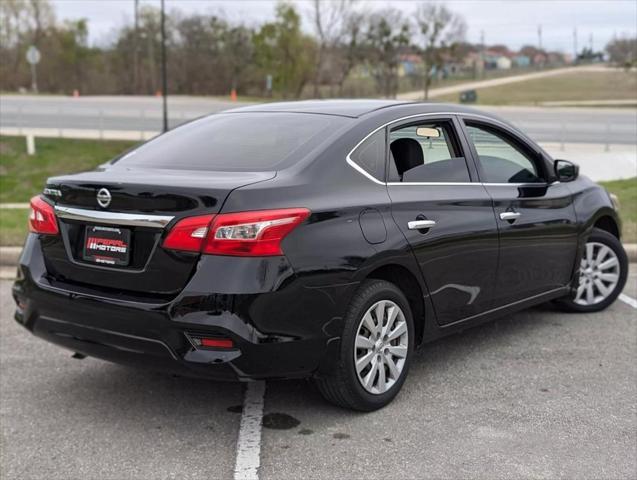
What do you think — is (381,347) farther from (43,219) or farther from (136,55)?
(136,55)

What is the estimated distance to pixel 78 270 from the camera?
357 cm

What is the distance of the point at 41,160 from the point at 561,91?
157 ft

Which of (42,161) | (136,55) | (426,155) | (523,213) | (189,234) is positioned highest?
(136,55)

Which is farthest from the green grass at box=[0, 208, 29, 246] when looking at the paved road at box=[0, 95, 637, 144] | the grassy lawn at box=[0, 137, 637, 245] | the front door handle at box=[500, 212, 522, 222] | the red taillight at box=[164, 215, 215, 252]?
the paved road at box=[0, 95, 637, 144]

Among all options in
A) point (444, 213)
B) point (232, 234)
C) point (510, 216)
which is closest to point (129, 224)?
point (232, 234)

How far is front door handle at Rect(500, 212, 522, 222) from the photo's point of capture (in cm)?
453

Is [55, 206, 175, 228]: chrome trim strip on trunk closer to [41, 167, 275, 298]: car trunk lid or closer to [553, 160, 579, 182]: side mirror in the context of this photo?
[41, 167, 275, 298]: car trunk lid

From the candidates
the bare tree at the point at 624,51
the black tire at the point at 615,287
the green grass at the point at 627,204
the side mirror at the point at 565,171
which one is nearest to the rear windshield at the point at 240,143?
the side mirror at the point at 565,171

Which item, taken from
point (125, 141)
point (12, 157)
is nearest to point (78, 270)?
point (12, 157)

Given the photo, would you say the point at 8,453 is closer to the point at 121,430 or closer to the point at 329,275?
the point at 121,430

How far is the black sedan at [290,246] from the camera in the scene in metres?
3.25

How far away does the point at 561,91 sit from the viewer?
58.2 m

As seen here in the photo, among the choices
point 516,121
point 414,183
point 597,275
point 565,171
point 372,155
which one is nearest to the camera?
point 372,155

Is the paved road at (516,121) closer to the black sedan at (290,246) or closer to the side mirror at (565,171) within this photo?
the side mirror at (565,171)
